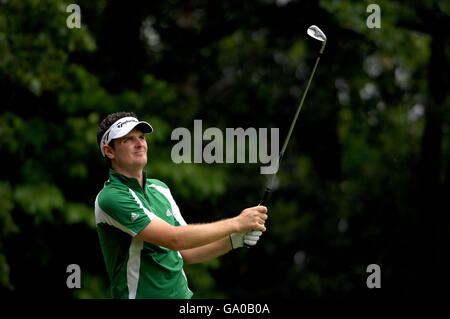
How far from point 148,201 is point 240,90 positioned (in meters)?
8.78

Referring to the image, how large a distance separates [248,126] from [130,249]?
9.17 meters

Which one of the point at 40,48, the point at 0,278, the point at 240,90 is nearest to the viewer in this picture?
the point at 0,278

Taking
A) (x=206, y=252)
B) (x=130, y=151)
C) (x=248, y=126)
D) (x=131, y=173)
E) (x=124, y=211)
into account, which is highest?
(x=248, y=126)

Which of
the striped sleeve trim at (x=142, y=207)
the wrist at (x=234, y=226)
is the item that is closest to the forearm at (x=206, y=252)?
the wrist at (x=234, y=226)

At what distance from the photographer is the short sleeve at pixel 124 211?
142 inches

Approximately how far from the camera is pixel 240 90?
1249 centimetres

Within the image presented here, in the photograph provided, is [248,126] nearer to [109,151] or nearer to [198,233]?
[109,151]

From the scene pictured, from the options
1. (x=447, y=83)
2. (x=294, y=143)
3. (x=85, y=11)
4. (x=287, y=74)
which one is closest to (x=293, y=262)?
(x=294, y=143)

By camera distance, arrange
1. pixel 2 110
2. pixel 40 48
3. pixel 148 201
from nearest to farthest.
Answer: pixel 148 201 → pixel 40 48 → pixel 2 110

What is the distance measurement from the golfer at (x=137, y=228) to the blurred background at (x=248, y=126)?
329 centimetres

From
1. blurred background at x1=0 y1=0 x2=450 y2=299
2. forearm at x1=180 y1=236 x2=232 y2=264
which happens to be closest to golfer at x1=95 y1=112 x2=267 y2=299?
forearm at x1=180 y1=236 x2=232 y2=264

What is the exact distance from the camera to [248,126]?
503 inches

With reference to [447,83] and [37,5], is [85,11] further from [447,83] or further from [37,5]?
[447,83]

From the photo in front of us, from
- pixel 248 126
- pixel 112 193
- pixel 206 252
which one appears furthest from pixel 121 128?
pixel 248 126
